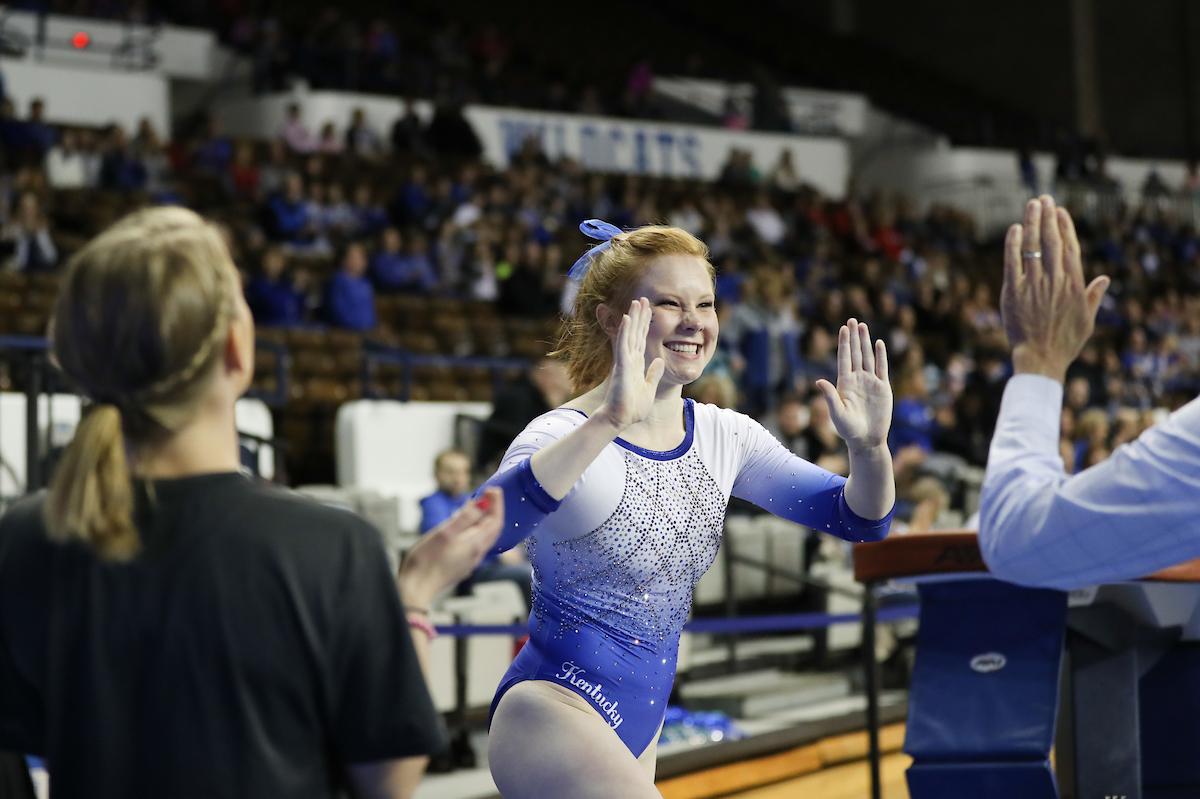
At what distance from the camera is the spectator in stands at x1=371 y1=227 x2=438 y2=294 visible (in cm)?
1102

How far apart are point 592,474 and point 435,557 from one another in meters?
1.02

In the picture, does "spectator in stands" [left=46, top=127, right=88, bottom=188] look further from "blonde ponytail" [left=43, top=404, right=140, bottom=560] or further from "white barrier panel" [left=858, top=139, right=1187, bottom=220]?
"white barrier panel" [left=858, top=139, right=1187, bottom=220]

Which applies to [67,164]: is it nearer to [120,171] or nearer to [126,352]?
[120,171]

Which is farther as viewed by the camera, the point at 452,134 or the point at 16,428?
the point at 452,134

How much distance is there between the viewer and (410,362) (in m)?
9.30

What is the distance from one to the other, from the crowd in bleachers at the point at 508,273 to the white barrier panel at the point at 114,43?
2291 millimetres

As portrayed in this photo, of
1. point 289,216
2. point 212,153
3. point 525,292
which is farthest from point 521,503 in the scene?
point 212,153

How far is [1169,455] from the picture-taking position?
1.66 m

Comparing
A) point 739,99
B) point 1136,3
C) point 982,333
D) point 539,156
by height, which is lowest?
point 982,333

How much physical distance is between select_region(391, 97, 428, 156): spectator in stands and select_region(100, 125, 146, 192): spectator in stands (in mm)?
3436

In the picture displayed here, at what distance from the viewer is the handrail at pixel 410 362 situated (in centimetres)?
910

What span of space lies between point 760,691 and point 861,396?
4.80 m

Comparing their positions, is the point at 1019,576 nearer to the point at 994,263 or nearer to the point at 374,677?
the point at 374,677

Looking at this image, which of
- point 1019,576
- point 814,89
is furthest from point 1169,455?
point 814,89
